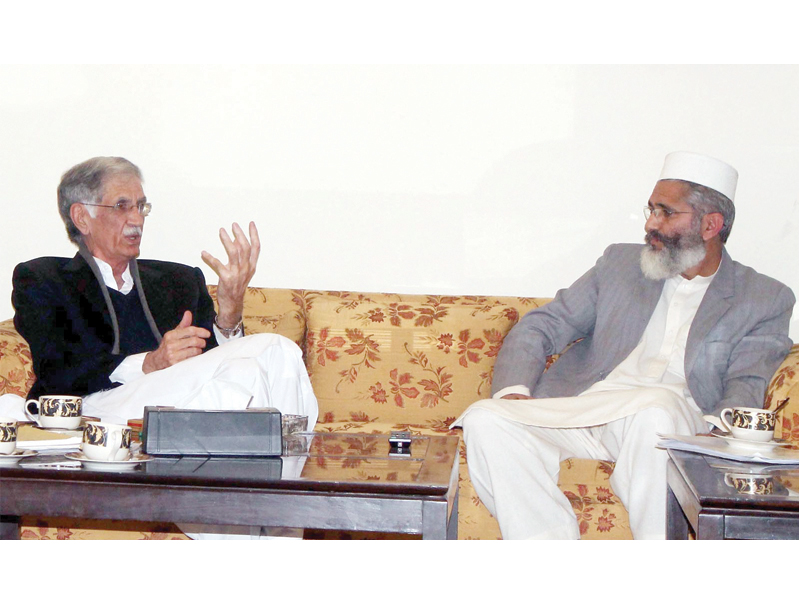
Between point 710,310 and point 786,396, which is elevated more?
point 710,310

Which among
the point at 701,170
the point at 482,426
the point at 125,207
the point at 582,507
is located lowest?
the point at 582,507

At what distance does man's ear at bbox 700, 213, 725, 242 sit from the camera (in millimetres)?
3221

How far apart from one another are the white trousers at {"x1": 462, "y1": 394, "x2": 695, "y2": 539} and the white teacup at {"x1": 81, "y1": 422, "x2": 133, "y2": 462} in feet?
3.87

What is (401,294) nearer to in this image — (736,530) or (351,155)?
(351,155)

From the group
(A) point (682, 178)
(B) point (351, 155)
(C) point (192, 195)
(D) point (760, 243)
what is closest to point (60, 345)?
(C) point (192, 195)

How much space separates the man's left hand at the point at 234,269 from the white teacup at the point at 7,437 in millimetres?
1162

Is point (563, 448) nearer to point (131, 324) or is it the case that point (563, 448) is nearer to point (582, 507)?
point (582, 507)

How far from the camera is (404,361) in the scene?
3.26 metres

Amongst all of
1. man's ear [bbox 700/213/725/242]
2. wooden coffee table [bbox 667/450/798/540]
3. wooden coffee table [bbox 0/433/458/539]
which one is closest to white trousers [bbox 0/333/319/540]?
wooden coffee table [bbox 0/433/458/539]

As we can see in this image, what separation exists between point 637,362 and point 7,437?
83.4 inches

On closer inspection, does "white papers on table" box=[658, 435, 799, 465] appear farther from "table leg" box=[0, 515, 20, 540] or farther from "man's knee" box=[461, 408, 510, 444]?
"table leg" box=[0, 515, 20, 540]

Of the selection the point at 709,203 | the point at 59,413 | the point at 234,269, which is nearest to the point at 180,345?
the point at 234,269

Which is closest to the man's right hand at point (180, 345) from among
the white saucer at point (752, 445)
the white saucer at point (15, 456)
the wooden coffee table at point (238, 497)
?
the white saucer at point (15, 456)

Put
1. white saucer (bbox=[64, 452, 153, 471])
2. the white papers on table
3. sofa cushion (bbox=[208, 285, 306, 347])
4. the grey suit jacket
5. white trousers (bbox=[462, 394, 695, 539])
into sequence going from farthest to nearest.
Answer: sofa cushion (bbox=[208, 285, 306, 347])
the grey suit jacket
white trousers (bbox=[462, 394, 695, 539])
the white papers on table
white saucer (bbox=[64, 452, 153, 471])
